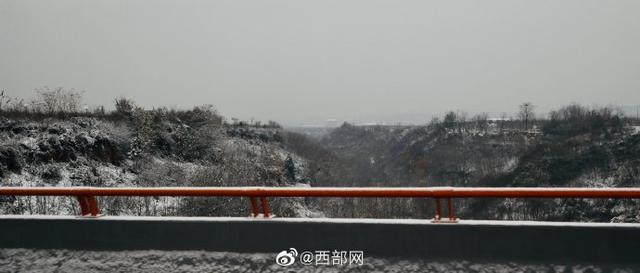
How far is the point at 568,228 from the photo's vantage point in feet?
18.4

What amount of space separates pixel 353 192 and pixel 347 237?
574mm

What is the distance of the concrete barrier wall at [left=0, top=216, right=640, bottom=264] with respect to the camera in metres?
5.59

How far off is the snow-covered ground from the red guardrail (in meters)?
0.59

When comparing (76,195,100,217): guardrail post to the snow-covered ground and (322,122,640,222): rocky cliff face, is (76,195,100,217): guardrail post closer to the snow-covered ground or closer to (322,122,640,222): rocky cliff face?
the snow-covered ground

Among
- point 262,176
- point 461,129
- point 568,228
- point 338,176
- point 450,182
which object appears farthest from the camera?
point 461,129

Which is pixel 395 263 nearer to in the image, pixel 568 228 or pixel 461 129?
pixel 568 228

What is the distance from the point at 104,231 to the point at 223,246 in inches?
61.0

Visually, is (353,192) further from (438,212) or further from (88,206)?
(88,206)

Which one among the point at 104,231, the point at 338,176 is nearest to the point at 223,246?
the point at 104,231

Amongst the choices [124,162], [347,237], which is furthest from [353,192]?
[124,162]

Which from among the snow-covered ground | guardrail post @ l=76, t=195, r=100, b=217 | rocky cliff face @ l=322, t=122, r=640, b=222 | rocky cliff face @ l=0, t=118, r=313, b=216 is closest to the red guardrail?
guardrail post @ l=76, t=195, r=100, b=217

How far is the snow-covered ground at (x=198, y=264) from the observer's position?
18.2 feet

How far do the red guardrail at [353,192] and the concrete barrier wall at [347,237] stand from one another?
0.27m

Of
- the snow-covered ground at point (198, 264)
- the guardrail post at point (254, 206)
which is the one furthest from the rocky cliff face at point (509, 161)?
the guardrail post at point (254, 206)
